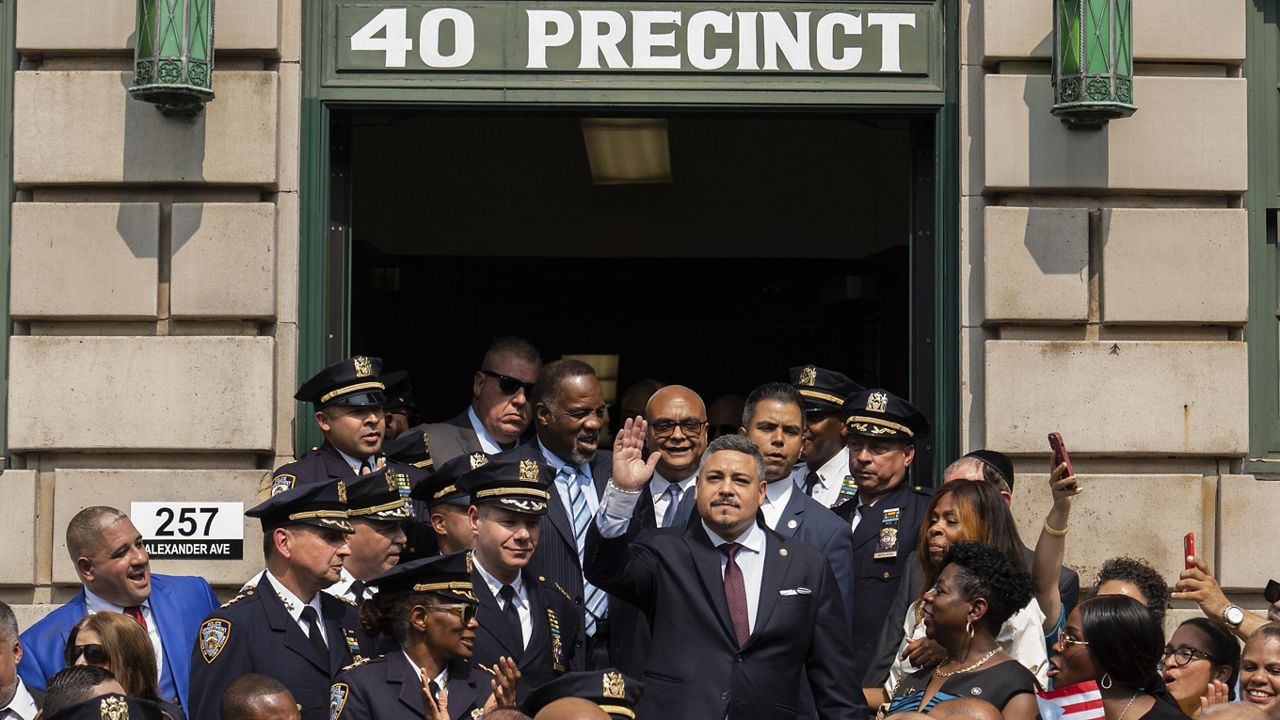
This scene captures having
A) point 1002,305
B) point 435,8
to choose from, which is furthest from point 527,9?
point 1002,305

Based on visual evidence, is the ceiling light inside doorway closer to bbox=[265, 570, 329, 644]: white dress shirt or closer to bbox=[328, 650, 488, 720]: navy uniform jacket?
bbox=[265, 570, 329, 644]: white dress shirt

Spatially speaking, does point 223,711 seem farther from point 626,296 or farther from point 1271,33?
point 626,296

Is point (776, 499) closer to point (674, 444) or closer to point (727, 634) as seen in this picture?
point (674, 444)

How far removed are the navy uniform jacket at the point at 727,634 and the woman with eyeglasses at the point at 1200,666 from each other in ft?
4.32

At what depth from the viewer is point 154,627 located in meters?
7.82

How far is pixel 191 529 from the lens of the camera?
934 cm

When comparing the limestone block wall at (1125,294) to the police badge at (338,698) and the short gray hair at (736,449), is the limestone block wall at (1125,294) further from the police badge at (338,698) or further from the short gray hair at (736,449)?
the police badge at (338,698)

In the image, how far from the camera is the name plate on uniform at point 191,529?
9336 millimetres

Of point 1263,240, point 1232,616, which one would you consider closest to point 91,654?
point 1232,616

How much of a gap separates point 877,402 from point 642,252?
25.4 ft

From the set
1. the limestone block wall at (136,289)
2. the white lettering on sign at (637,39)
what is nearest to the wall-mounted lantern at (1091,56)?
the white lettering on sign at (637,39)

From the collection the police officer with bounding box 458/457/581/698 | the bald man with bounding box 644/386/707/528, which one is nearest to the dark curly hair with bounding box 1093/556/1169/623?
the bald man with bounding box 644/386/707/528

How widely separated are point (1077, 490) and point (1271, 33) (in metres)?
3.54

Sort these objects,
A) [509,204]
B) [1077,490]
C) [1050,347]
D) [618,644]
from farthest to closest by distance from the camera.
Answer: [509,204], [1050,347], [618,644], [1077,490]
